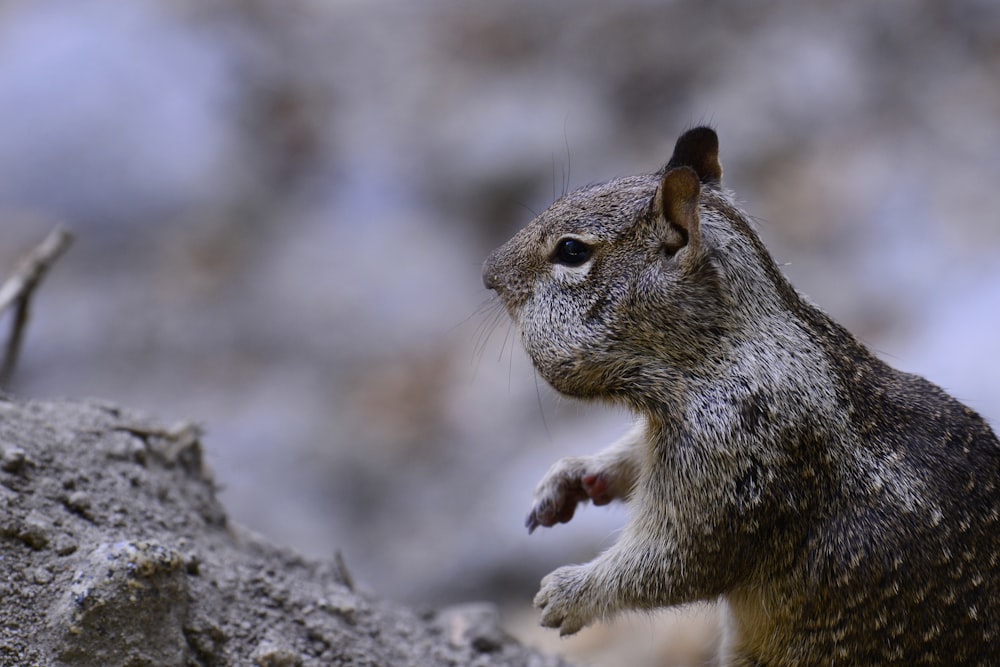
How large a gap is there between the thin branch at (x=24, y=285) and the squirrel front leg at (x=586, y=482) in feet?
5.78

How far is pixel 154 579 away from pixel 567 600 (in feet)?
3.36

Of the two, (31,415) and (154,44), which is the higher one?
(154,44)

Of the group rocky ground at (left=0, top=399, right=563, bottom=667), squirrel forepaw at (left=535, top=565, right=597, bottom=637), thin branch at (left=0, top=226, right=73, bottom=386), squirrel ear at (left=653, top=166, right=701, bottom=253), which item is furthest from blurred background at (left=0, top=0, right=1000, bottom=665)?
squirrel ear at (left=653, top=166, right=701, bottom=253)

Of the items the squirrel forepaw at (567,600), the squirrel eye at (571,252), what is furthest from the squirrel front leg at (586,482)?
the squirrel eye at (571,252)

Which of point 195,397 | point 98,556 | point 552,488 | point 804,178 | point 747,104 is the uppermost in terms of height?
point 747,104

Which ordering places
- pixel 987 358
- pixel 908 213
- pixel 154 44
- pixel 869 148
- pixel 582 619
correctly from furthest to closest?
1. pixel 154 44
2. pixel 869 148
3. pixel 908 213
4. pixel 987 358
5. pixel 582 619

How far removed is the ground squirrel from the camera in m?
2.68

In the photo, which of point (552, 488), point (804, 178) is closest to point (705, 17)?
point (804, 178)

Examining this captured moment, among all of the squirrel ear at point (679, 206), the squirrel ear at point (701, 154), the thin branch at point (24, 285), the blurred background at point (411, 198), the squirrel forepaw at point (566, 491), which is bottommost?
the squirrel forepaw at point (566, 491)

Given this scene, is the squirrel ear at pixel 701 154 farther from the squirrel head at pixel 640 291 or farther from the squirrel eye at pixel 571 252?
the squirrel eye at pixel 571 252

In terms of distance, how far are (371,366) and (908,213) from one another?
3998 millimetres

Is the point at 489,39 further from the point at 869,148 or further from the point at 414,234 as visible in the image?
the point at 869,148

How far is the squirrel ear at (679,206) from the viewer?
2633 millimetres

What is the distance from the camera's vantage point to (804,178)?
820 centimetres
